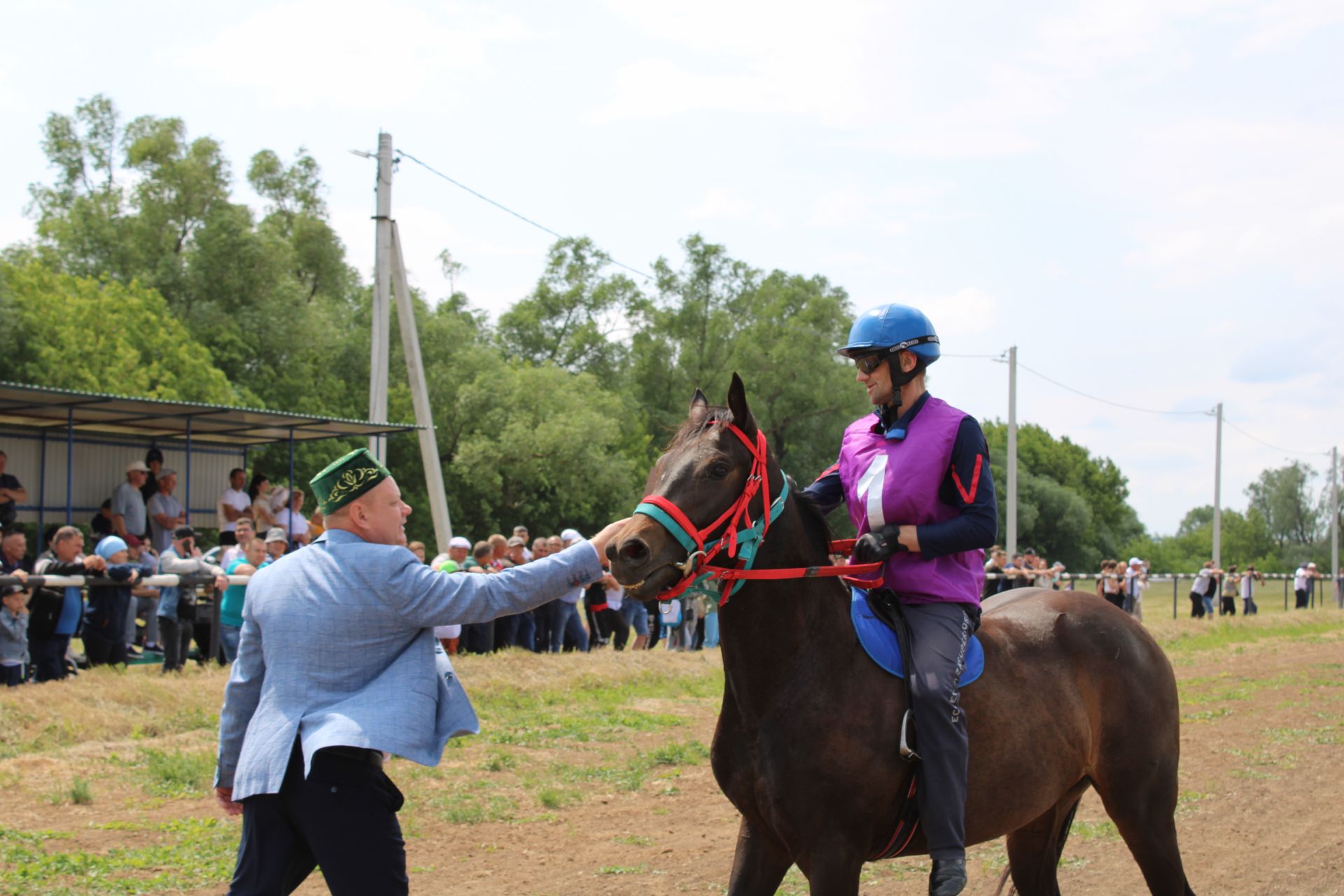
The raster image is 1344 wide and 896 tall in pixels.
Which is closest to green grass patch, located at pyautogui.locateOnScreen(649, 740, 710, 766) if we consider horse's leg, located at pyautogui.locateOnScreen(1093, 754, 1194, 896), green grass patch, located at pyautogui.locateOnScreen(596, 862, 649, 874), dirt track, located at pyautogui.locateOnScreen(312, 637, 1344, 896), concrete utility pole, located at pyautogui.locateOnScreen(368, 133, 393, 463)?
dirt track, located at pyautogui.locateOnScreen(312, 637, 1344, 896)

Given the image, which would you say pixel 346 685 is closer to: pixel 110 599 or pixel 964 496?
pixel 964 496

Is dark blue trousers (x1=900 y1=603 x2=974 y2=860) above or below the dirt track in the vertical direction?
above

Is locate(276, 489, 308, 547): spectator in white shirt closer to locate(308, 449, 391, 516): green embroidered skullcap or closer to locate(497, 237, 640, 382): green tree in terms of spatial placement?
locate(308, 449, 391, 516): green embroidered skullcap

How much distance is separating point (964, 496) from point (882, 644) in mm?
607

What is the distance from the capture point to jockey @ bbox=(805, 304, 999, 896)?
3953 millimetres

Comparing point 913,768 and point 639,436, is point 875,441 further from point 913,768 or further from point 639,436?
point 639,436

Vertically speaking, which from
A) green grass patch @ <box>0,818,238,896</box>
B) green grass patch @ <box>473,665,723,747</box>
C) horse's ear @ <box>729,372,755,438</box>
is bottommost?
green grass patch @ <box>473,665,723,747</box>

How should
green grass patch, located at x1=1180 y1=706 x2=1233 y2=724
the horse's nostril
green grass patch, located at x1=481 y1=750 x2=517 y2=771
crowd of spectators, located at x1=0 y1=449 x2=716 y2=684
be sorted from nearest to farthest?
the horse's nostril < green grass patch, located at x1=481 y1=750 x2=517 y2=771 < crowd of spectators, located at x1=0 y1=449 x2=716 y2=684 < green grass patch, located at x1=1180 y1=706 x2=1233 y2=724

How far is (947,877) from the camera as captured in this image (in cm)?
390

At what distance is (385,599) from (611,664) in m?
10.8

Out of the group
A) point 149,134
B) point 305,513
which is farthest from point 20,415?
point 149,134

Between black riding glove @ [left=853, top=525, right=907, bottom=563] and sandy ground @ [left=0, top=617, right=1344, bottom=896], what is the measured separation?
276cm

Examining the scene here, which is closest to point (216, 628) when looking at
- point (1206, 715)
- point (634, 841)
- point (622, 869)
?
point (634, 841)

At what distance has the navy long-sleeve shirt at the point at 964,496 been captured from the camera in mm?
4039
